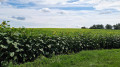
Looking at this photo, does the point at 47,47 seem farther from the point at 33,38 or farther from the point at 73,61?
the point at 73,61

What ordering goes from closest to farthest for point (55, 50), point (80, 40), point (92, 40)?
point (55, 50)
point (80, 40)
point (92, 40)

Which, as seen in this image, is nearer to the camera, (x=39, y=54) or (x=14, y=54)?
(x=14, y=54)

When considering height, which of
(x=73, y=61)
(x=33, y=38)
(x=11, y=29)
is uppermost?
(x=11, y=29)

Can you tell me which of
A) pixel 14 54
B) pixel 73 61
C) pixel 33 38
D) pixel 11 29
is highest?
pixel 11 29

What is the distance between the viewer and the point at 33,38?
18.8 feet

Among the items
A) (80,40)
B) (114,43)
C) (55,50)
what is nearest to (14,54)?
(55,50)

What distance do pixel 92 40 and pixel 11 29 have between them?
5.38 meters

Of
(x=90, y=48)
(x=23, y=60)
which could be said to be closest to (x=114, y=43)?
(x=90, y=48)

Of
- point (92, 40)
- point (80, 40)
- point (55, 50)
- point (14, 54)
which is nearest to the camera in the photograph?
point (14, 54)

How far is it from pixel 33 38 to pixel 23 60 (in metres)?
1.07

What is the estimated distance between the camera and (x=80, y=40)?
7820mm

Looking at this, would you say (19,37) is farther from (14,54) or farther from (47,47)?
(47,47)

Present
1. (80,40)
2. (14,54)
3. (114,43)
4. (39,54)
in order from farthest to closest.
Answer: (114,43), (80,40), (39,54), (14,54)

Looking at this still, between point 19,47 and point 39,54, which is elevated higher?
point 19,47
